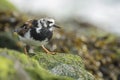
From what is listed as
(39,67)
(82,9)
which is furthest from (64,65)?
(82,9)

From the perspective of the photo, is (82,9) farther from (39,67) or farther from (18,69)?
(18,69)

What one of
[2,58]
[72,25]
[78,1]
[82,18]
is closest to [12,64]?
[2,58]

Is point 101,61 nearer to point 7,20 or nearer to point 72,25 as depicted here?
point 7,20

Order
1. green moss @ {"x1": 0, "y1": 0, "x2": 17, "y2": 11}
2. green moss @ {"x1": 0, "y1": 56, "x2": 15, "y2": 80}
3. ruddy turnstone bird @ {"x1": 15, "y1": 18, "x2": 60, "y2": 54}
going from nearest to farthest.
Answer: green moss @ {"x1": 0, "y1": 56, "x2": 15, "y2": 80}, ruddy turnstone bird @ {"x1": 15, "y1": 18, "x2": 60, "y2": 54}, green moss @ {"x1": 0, "y1": 0, "x2": 17, "y2": 11}

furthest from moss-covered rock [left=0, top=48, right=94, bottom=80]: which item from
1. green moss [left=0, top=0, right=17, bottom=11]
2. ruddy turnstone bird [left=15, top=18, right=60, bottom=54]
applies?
green moss [left=0, top=0, right=17, bottom=11]

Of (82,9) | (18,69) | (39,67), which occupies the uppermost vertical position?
(18,69)

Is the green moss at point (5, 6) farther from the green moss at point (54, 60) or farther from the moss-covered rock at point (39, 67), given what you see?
the moss-covered rock at point (39, 67)

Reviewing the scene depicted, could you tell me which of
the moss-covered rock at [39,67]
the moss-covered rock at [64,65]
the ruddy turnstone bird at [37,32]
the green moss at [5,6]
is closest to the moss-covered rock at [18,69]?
the moss-covered rock at [39,67]

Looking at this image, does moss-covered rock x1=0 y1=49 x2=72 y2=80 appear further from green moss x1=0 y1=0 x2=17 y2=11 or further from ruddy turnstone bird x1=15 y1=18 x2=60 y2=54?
green moss x1=0 y1=0 x2=17 y2=11
